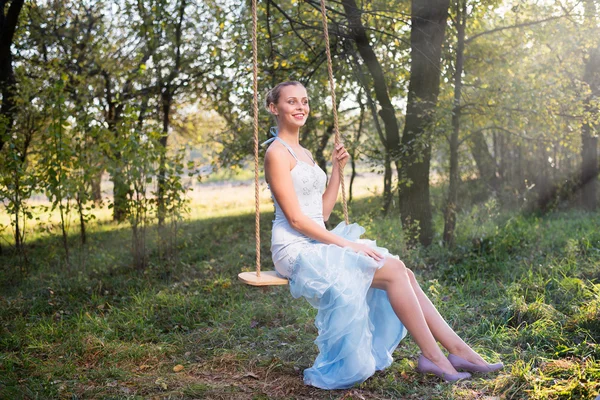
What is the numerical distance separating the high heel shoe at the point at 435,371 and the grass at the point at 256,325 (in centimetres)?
5

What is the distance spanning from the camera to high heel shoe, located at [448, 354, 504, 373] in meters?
3.30

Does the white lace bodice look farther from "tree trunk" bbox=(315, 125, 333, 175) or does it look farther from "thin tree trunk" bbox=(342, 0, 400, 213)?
"tree trunk" bbox=(315, 125, 333, 175)

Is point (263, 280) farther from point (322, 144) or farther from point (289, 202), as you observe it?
point (322, 144)

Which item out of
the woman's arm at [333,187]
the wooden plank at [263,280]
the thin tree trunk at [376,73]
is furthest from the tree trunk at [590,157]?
the wooden plank at [263,280]

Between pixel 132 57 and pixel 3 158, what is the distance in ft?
17.0

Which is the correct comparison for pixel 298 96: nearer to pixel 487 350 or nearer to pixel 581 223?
pixel 487 350

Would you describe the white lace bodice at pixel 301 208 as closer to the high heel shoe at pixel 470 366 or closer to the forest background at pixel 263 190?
the forest background at pixel 263 190

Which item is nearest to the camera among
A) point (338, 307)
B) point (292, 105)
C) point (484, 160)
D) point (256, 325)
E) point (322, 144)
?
point (338, 307)

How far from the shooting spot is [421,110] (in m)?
6.37

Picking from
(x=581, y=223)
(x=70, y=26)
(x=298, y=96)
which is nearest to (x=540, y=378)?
(x=298, y=96)

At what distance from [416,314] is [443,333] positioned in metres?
0.25

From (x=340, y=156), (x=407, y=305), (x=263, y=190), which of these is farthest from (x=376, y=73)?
(x=407, y=305)

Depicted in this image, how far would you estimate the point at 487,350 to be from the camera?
376cm

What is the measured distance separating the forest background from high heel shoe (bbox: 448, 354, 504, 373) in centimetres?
12
